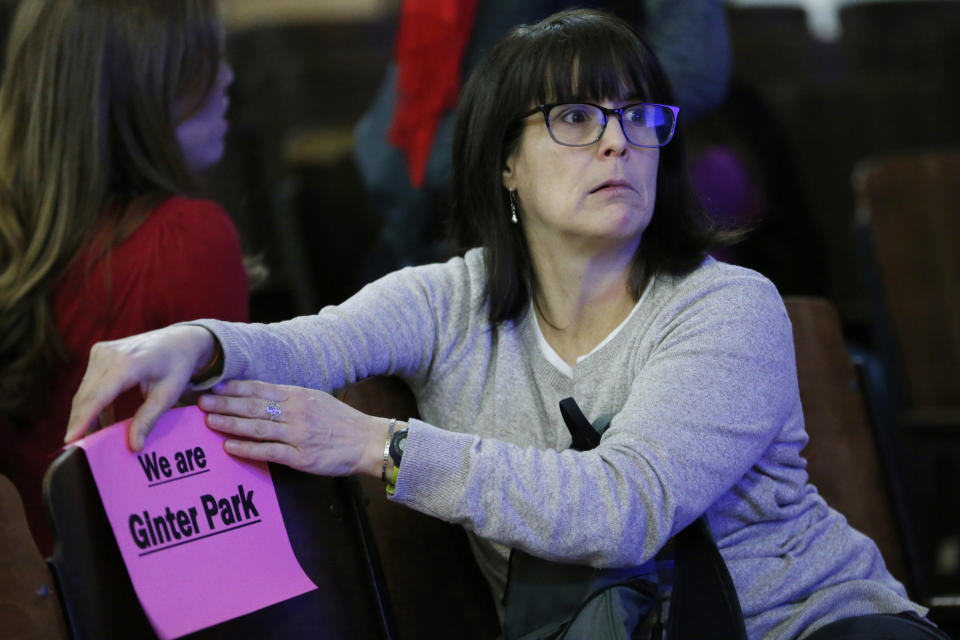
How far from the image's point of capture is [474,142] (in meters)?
1.55

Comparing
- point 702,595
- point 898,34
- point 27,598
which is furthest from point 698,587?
point 898,34

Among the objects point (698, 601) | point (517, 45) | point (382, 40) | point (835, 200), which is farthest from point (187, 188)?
point (382, 40)

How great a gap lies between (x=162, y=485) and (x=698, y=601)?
59 centimetres

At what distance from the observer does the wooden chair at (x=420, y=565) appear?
4.83ft

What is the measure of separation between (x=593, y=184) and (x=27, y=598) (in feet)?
2.70

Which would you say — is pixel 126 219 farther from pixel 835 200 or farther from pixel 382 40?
pixel 382 40

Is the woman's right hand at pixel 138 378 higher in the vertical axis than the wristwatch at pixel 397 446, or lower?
higher

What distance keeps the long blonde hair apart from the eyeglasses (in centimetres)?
58

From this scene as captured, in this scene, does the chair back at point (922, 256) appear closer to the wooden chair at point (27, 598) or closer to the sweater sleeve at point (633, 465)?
the sweater sleeve at point (633, 465)

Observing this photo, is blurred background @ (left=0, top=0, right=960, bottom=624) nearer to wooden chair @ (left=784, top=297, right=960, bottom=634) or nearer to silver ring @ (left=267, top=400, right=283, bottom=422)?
wooden chair @ (left=784, top=297, right=960, bottom=634)

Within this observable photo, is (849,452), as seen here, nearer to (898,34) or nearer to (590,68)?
(590,68)

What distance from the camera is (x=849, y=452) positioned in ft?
5.73

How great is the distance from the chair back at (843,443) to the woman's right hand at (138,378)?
3.34 ft

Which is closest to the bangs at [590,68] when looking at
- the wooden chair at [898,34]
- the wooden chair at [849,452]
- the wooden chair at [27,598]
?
the wooden chair at [849,452]
